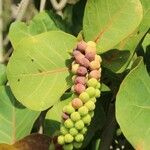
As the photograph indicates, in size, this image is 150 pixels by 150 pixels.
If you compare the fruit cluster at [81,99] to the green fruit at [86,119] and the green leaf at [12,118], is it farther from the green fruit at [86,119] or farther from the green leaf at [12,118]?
the green leaf at [12,118]

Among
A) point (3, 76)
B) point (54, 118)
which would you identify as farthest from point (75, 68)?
point (3, 76)

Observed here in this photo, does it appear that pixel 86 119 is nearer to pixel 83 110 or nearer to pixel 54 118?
pixel 83 110

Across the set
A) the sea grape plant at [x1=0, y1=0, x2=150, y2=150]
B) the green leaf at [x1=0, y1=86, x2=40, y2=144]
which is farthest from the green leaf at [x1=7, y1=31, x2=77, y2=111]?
the green leaf at [x1=0, y1=86, x2=40, y2=144]

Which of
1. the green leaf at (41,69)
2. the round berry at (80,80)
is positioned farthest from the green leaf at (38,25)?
the round berry at (80,80)

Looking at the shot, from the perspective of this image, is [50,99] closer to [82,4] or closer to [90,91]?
[90,91]

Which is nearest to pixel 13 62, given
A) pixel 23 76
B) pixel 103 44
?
pixel 23 76

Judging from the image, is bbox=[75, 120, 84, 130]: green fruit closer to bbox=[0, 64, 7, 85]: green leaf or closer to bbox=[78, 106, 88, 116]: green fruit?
bbox=[78, 106, 88, 116]: green fruit
